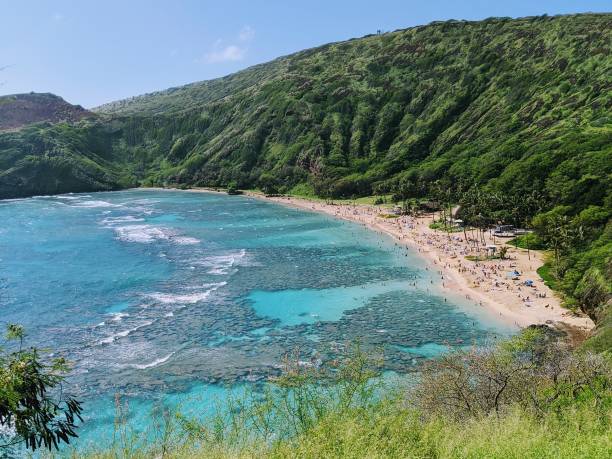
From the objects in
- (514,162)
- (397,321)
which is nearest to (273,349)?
(397,321)

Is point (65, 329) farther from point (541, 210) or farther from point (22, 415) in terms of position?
point (541, 210)

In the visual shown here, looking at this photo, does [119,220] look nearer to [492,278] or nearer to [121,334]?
[121,334]

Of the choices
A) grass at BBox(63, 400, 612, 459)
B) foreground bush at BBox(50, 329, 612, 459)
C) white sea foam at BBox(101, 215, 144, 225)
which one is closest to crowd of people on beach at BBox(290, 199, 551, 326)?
foreground bush at BBox(50, 329, 612, 459)

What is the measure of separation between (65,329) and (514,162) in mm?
118451

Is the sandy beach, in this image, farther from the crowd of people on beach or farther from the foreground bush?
the foreground bush

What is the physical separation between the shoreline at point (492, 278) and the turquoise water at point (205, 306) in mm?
3412

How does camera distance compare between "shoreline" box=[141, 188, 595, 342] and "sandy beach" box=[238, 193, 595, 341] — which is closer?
"shoreline" box=[141, 188, 595, 342]

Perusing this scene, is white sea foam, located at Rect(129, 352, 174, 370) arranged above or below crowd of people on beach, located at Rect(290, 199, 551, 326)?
below

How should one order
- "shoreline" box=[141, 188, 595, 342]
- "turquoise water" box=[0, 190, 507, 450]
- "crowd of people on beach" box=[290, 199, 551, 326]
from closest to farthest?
"turquoise water" box=[0, 190, 507, 450]
"shoreline" box=[141, 188, 595, 342]
"crowd of people on beach" box=[290, 199, 551, 326]

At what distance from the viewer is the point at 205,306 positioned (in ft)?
225

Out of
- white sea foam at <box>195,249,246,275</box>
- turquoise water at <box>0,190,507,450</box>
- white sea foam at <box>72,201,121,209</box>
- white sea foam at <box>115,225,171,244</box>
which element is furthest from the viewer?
white sea foam at <box>72,201,121,209</box>

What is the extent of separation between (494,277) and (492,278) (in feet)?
2.21

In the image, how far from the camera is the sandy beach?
60406 mm

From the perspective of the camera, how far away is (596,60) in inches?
6398
